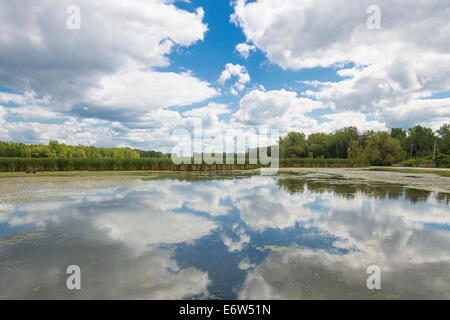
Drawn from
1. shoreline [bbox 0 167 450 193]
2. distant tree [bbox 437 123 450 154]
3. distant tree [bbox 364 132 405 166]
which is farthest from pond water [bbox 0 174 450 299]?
distant tree [bbox 437 123 450 154]

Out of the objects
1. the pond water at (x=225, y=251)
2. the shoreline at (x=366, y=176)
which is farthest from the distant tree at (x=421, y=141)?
the pond water at (x=225, y=251)

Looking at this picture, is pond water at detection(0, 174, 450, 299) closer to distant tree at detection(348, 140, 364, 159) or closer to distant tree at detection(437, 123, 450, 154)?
distant tree at detection(348, 140, 364, 159)

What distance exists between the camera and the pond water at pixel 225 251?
293 cm

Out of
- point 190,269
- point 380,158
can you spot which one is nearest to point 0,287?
→ point 190,269

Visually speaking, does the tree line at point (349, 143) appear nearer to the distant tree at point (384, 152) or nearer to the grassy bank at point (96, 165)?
the distant tree at point (384, 152)

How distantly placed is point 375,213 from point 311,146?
62.7 meters

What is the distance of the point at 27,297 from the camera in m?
2.78

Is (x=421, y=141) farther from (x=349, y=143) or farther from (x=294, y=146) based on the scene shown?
(x=294, y=146)

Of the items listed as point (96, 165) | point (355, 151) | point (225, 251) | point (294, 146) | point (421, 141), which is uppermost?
point (421, 141)

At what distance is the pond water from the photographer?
9.61ft

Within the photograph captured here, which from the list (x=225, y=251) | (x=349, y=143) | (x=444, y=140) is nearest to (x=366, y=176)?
(x=225, y=251)

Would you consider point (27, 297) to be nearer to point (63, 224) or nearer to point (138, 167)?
point (63, 224)

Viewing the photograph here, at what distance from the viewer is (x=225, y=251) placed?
4.09 meters
